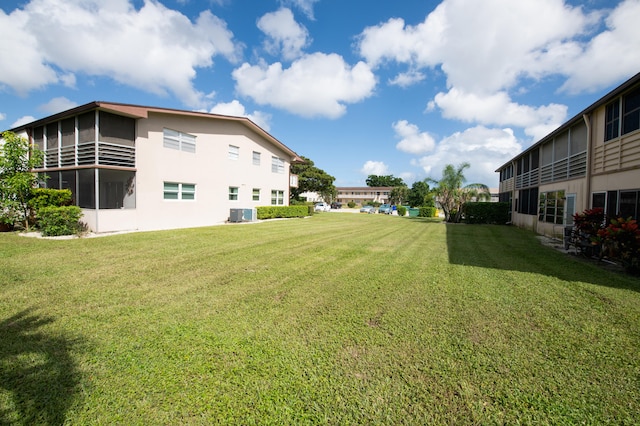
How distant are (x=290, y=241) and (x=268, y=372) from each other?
Answer: 8.14m

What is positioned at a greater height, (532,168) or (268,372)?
(532,168)

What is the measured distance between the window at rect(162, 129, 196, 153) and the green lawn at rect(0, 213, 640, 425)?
9926 millimetres

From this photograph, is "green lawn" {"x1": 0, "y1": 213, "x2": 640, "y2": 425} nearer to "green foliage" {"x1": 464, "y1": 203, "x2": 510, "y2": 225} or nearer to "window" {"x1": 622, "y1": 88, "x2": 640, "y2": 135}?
"window" {"x1": 622, "y1": 88, "x2": 640, "y2": 135}

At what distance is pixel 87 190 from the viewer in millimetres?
14125

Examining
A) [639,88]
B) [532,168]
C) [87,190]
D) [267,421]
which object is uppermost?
[639,88]

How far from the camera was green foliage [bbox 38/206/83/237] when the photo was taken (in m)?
11.0

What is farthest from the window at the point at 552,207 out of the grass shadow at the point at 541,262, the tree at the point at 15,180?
the tree at the point at 15,180

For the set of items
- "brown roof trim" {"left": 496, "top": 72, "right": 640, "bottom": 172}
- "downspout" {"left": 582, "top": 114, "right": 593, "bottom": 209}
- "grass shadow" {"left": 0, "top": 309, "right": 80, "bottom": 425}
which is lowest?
"grass shadow" {"left": 0, "top": 309, "right": 80, "bottom": 425}

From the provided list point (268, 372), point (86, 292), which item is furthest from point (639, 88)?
point (86, 292)

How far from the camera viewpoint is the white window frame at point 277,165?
23.8 metres

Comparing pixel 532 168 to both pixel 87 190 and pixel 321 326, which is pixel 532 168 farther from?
pixel 87 190

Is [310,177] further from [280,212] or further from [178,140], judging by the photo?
[178,140]

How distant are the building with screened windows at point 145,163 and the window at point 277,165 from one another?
11.4ft

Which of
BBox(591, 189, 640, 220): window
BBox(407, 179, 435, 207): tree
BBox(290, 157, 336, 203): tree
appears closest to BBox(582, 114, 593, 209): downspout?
BBox(591, 189, 640, 220): window
